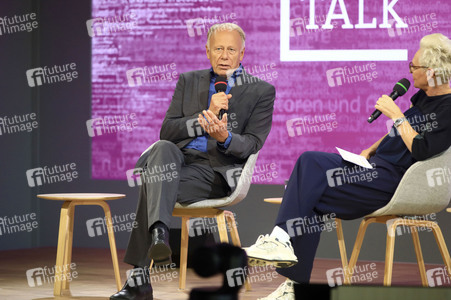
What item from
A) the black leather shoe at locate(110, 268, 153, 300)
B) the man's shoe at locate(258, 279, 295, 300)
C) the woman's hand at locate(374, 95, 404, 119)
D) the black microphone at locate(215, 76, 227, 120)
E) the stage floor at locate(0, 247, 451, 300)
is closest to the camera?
the man's shoe at locate(258, 279, 295, 300)

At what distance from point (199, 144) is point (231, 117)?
21 centimetres

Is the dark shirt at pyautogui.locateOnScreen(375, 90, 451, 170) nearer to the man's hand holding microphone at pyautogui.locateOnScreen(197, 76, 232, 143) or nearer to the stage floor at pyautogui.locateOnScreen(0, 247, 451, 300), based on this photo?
the stage floor at pyautogui.locateOnScreen(0, 247, 451, 300)

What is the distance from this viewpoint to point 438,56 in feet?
9.66

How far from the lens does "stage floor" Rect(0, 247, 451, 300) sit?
3248 mm

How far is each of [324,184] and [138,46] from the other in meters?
2.87

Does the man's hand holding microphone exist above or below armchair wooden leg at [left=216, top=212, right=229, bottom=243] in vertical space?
above

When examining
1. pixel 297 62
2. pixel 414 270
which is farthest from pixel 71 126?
pixel 414 270

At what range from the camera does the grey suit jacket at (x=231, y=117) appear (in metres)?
3.22

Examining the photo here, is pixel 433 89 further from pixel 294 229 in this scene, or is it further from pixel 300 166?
pixel 294 229

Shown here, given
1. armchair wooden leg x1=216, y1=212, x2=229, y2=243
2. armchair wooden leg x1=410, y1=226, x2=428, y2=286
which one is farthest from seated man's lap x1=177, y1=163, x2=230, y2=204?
armchair wooden leg x1=410, y1=226, x2=428, y2=286

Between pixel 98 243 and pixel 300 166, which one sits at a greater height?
pixel 300 166

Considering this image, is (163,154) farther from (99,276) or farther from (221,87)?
(99,276)

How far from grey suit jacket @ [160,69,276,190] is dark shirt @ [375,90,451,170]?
0.62 meters

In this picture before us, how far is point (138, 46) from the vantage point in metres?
5.21
